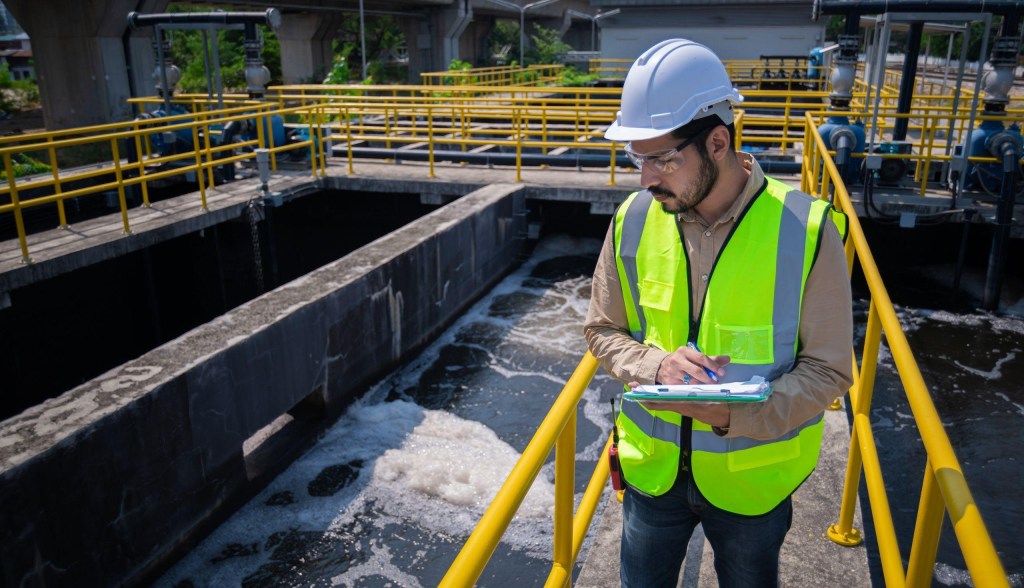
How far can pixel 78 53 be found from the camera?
16469 mm

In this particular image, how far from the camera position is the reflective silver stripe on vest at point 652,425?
1.87 metres

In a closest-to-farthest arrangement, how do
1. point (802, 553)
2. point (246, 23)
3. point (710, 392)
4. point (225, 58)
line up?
point (710, 392)
point (802, 553)
point (246, 23)
point (225, 58)

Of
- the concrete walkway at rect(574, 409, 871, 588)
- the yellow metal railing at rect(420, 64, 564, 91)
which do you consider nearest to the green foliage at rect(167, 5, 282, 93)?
the yellow metal railing at rect(420, 64, 564, 91)

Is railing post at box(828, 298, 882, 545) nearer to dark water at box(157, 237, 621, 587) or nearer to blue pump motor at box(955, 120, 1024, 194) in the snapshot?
dark water at box(157, 237, 621, 587)

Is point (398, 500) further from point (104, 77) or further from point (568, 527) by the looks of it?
point (104, 77)

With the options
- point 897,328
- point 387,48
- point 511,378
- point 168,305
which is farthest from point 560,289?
point 387,48

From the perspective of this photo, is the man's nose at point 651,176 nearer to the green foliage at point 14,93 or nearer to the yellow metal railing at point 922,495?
the yellow metal railing at point 922,495

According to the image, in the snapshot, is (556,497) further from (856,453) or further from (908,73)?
(908,73)

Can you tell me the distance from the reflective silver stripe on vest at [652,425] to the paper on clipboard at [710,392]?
0.71 ft

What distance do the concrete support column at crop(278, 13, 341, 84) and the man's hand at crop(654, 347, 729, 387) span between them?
3155 cm

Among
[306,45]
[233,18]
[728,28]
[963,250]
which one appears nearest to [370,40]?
[306,45]

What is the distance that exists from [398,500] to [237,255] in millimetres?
5614

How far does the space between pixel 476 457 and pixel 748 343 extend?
14.6 feet

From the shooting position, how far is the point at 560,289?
32.7 ft
